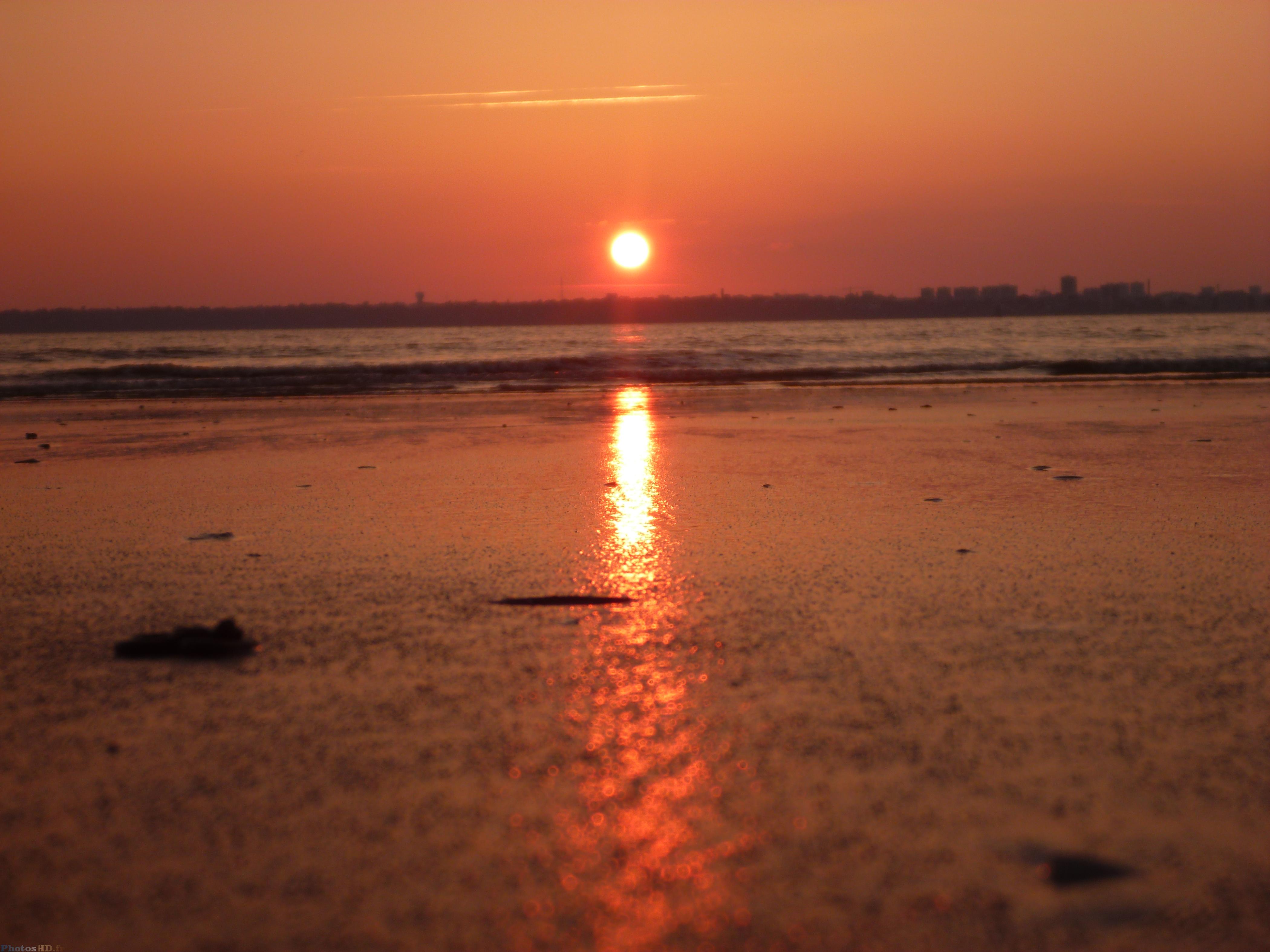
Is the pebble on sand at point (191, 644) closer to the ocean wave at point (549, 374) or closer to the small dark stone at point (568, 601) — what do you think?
the small dark stone at point (568, 601)

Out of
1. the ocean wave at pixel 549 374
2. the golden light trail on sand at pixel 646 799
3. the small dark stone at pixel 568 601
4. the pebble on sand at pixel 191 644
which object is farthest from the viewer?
the ocean wave at pixel 549 374

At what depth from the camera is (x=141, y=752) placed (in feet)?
4.93

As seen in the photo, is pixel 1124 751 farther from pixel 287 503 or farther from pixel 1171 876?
pixel 287 503

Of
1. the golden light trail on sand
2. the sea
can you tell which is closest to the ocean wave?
the sea

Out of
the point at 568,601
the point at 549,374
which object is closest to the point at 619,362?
the point at 549,374

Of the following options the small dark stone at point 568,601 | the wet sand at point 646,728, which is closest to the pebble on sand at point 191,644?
the wet sand at point 646,728

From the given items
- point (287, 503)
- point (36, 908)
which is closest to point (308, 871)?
point (36, 908)

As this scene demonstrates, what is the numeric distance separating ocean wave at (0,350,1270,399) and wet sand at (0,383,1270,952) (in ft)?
34.9

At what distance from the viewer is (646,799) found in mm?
1336

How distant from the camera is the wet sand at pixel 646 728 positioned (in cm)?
110

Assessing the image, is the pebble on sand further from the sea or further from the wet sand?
the sea

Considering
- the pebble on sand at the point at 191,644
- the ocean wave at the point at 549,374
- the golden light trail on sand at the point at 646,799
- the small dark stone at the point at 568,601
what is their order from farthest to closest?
the ocean wave at the point at 549,374 → the small dark stone at the point at 568,601 → the pebble on sand at the point at 191,644 → the golden light trail on sand at the point at 646,799

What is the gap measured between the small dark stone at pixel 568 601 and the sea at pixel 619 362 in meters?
11.0

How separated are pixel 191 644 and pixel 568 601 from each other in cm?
80
